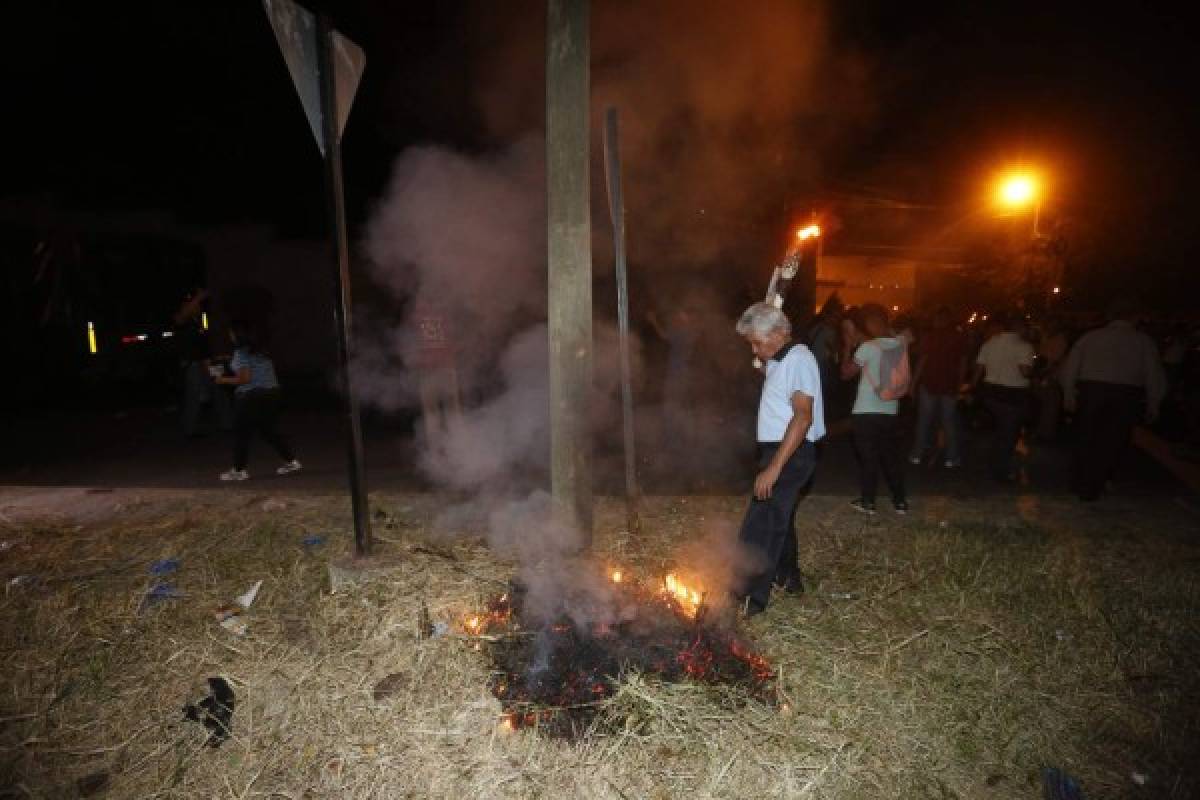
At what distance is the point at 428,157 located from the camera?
22.2 ft

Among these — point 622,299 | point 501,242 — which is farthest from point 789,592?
point 501,242

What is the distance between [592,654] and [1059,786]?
2016 mm

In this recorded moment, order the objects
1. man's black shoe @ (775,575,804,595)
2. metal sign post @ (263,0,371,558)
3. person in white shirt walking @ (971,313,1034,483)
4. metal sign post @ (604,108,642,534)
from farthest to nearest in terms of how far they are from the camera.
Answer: person in white shirt walking @ (971,313,1034,483)
metal sign post @ (604,108,642,534)
man's black shoe @ (775,575,804,595)
metal sign post @ (263,0,371,558)

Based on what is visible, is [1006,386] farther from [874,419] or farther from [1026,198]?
[1026,198]

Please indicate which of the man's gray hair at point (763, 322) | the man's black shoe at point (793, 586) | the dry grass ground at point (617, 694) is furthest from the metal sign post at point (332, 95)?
the man's black shoe at point (793, 586)

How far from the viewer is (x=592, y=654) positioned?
10.2 ft

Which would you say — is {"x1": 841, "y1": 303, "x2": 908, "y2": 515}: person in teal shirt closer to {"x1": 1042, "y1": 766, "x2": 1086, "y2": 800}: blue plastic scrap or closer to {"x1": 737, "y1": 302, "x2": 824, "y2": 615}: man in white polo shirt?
{"x1": 737, "y1": 302, "x2": 824, "y2": 615}: man in white polo shirt

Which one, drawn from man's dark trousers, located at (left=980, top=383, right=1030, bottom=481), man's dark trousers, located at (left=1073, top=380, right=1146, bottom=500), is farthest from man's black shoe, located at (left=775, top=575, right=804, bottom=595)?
man's dark trousers, located at (left=980, top=383, right=1030, bottom=481)

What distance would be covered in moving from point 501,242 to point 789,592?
20.1ft

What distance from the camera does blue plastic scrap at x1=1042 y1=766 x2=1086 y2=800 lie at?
8.43ft

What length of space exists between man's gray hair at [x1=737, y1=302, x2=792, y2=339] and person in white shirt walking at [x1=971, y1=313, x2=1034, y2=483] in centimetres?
432

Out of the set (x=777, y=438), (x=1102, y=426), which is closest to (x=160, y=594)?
(x=777, y=438)

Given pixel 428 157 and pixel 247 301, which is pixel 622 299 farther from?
pixel 247 301

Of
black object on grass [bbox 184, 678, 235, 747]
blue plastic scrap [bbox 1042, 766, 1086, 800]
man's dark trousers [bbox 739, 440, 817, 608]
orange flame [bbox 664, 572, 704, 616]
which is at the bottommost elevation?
blue plastic scrap [bbox 1042, 766, 1086, 800]
